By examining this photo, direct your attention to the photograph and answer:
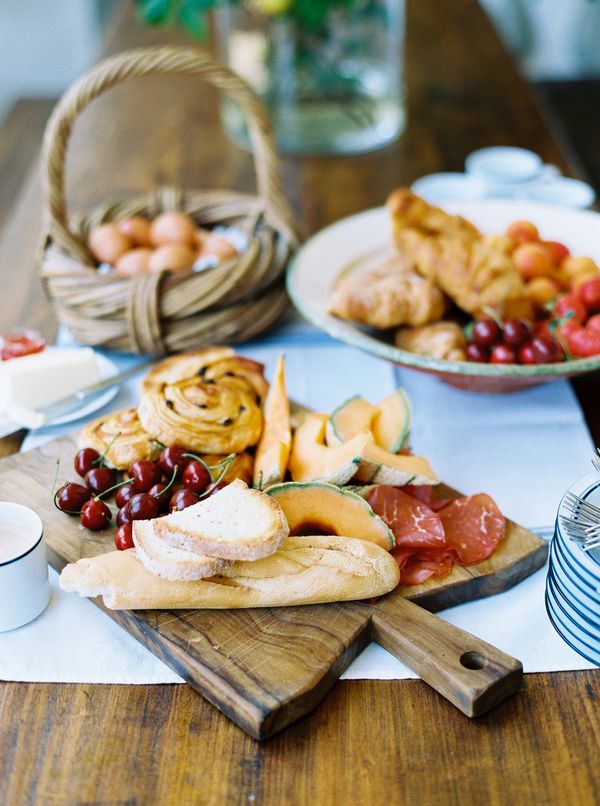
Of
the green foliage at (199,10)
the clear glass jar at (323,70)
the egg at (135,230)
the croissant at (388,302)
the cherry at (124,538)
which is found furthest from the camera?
the clear glass jar at (323,70)

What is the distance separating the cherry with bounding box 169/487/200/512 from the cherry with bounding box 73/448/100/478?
0.17 m

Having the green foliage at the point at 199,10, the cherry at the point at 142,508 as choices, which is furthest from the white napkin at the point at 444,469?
the green foliage at the point at 199,10

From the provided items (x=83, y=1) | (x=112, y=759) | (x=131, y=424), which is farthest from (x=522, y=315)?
(x=83, y=1)

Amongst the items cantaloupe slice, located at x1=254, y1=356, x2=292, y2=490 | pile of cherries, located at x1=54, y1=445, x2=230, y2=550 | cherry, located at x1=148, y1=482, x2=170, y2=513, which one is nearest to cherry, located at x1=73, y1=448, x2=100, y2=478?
pile of cherries, located at x1=54, y1=445, x2=230, y2=550

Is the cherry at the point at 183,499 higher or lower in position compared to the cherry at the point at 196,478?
higher

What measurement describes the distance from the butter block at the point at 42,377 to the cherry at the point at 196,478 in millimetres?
393

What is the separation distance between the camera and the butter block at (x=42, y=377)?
1.48 meters

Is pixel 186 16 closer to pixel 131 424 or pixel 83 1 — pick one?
pixel 131 424

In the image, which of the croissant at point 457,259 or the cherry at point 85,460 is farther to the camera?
the croissant at point 457,259

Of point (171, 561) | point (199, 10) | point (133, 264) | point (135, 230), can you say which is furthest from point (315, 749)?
point (199, 10)

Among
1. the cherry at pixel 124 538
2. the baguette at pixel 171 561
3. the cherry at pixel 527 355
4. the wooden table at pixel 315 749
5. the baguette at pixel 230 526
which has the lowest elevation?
A: the wooden table at pixel 315 749

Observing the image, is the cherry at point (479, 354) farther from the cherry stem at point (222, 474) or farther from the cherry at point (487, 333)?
the cherry stem at point (222, 474)

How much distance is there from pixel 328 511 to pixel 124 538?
0.83ft

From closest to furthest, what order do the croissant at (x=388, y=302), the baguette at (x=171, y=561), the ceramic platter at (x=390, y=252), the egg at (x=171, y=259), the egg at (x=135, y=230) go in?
the baguette at (x=171, y=561) → the ceramic platter at (x=390, y=252) → the croissant at (x=388, y=302) → the egg at (x=171, y=259) → the egg at (x=135, y=230)
